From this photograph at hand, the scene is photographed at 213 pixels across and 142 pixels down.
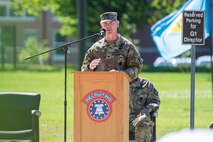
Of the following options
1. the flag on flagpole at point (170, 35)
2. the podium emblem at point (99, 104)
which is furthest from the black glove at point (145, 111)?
the flag on flagpole at point (170, 35)

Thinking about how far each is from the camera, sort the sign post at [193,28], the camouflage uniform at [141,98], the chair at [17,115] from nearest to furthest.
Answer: the camouflage uniform at [141,98] < the chair at [17,115] < the sign post at [193,28]

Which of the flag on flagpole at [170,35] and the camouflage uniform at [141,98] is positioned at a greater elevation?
the flag on flagpole at [170,35]

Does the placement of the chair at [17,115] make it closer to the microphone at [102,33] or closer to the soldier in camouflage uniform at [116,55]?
the soldier in camouflage uniform at [116,55]

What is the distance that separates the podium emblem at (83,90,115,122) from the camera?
8672 millimetres

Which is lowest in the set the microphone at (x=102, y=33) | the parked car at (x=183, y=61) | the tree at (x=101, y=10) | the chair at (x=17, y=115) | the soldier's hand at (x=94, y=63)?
the parked car at (x=183, y=61)

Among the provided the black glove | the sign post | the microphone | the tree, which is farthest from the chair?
the tree

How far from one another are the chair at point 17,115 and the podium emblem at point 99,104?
6.49ft

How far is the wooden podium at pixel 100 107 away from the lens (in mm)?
8586

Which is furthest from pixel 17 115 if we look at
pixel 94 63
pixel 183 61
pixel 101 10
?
pixel 101 10

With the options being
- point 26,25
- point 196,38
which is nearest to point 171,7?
point 26,25

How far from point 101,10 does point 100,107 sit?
4668cm

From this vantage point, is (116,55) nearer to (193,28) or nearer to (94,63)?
(94,63)

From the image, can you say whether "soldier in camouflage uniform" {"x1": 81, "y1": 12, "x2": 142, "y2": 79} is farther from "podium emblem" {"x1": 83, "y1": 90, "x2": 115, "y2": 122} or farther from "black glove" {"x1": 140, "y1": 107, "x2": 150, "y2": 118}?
"podium emblem" {"x1": 83, "y1": 90, "x2": 115, "y2": 122}

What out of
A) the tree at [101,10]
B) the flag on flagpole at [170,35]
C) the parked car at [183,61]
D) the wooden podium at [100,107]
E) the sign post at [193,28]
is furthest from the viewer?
the tree at [101,10]
